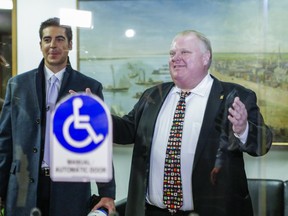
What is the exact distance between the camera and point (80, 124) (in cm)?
88

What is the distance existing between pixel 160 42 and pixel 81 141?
0.38 meters

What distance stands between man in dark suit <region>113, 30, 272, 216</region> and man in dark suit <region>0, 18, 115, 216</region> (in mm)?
117

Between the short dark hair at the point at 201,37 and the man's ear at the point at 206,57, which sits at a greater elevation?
the short dark hair at the point at 201,37

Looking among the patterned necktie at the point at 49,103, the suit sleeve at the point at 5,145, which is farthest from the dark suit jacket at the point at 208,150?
the suit sleeve at the point at 5,145

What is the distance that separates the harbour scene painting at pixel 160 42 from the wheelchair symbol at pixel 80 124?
4.7 inches

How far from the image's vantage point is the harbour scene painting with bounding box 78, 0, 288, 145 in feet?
3.45

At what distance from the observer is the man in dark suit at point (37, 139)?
38.7 inches

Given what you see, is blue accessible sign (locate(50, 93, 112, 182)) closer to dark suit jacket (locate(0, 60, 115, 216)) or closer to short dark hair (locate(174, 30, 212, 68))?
dark suit jacket (locate(0, 60, 115, 216))

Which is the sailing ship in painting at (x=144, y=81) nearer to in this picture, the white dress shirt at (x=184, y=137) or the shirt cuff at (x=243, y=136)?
the white dress shirt at (x=184, y=137)

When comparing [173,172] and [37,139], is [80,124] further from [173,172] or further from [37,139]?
[173,172]

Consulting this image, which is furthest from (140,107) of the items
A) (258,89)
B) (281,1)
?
(281,1)

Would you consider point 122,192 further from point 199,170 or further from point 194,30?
point 194,30

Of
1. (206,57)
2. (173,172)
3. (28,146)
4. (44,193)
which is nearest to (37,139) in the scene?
(28,146)

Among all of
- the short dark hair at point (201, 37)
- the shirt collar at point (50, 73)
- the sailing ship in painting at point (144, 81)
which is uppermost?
the short dark hair at point (201, 37)
